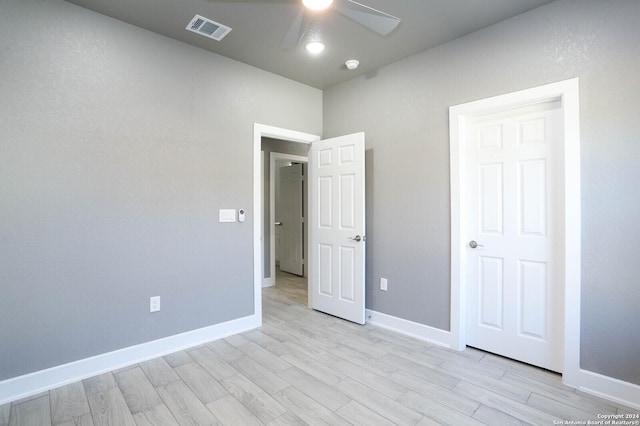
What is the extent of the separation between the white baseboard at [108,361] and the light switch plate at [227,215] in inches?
40.6

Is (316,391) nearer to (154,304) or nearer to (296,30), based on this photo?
(154,304)

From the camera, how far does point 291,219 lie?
20.0 feet

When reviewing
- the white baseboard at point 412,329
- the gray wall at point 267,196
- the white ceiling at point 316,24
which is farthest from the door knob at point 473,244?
the gray wall at point 267,196

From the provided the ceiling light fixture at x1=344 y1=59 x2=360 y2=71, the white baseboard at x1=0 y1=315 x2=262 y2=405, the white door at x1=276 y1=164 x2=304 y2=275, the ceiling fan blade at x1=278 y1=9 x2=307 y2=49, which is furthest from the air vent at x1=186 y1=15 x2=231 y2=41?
the white door at x1=276 y1=164 x2=304 y2=275

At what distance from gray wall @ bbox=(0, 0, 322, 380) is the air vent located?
0.31m

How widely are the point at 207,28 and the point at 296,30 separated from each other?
3.21ft

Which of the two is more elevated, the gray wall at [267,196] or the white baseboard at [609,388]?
the gray wall at [267,196]

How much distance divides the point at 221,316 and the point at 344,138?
2.29 m

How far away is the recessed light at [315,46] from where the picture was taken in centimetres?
282

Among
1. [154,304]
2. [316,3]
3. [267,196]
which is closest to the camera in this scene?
[316,3]

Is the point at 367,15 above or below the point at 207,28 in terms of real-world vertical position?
below

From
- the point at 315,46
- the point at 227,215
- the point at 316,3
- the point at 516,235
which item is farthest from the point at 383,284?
the point at 316,3

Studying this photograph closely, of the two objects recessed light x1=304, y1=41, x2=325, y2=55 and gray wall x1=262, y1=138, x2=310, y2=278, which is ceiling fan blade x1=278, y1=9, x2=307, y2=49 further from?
gray wall x1=262, y1=138, x2=310, y2=278

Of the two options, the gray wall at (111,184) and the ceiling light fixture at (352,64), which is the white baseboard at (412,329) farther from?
the ceiling light fixture at (352,64)
